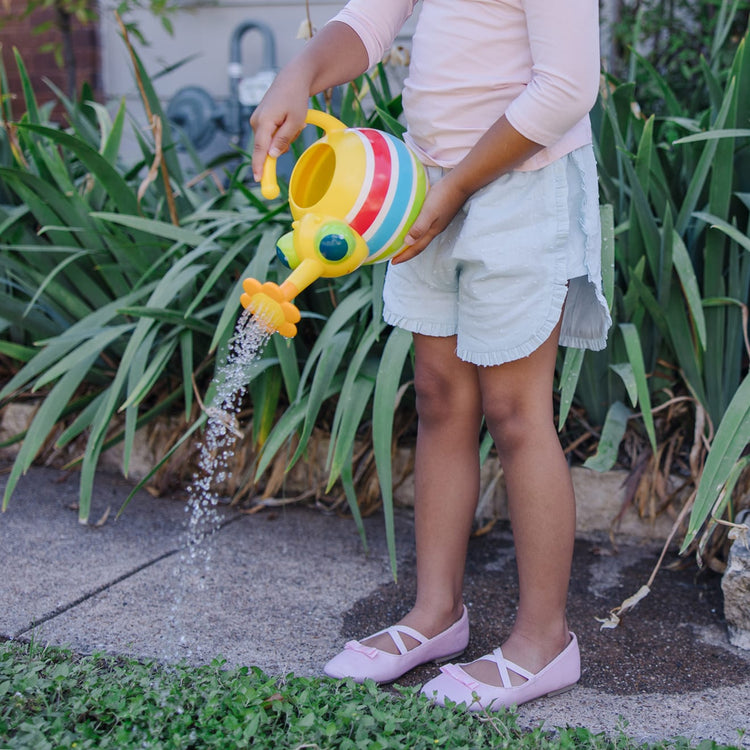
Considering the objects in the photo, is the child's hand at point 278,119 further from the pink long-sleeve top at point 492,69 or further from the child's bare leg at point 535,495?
the child's bare leg at point 535,495

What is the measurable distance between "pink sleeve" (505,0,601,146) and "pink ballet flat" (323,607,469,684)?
2.86 ft

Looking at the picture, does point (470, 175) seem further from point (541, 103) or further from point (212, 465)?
point (212, 465)

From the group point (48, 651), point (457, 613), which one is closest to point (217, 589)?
point (48, 651)

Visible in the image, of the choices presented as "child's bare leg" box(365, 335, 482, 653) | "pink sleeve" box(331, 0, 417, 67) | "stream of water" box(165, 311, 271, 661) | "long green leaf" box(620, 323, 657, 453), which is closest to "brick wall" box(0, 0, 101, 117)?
"stream of water" box(165, 311, 271, 661)

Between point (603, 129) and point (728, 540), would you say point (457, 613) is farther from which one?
point (603, 129)

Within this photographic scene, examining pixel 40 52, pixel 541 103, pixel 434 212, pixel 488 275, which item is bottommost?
pixel 488 275

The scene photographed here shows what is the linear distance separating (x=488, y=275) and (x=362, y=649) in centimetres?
68

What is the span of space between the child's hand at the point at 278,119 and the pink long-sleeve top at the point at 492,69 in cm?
20

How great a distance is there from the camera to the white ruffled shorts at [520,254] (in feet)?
4.35

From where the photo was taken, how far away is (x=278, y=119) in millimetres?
1293

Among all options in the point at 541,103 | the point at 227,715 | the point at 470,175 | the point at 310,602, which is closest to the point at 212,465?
the point at 310,602

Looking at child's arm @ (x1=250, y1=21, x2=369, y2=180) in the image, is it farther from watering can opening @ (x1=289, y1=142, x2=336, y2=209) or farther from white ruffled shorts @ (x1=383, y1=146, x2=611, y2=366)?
white ruffled shorts @ (x1=383, y1=146, x2=611, y2=366)

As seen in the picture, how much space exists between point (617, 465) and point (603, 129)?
0.83 meters

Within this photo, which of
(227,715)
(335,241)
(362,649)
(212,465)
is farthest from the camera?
(212,465)
